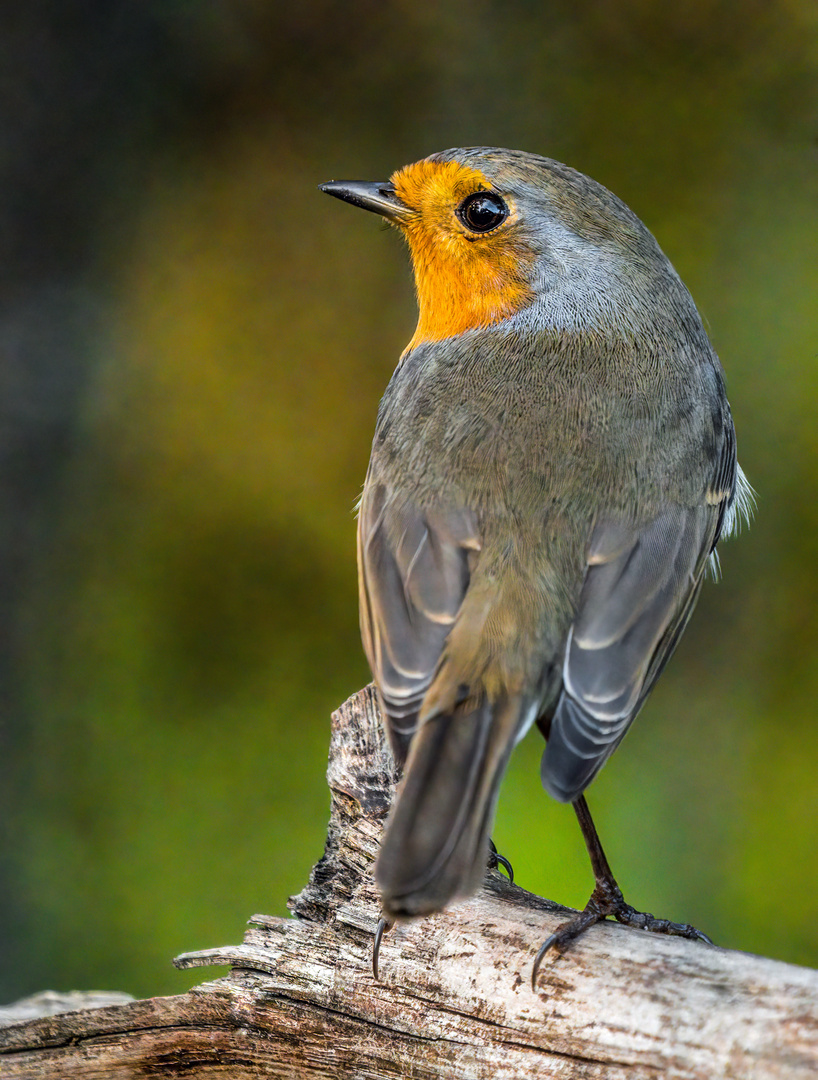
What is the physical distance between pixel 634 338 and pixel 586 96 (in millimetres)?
1782

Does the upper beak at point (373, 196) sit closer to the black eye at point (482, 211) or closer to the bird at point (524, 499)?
the bird at point (524, 499)

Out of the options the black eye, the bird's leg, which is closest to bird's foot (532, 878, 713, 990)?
the bird's leg

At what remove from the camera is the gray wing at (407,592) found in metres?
1.71

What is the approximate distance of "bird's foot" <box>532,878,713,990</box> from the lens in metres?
1.62


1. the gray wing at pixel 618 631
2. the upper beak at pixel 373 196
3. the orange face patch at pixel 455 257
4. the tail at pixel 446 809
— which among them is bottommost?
the tail at pixel 446 809

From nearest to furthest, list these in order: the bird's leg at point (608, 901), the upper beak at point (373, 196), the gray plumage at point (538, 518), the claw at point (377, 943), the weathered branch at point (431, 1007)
Result: the weathered branch at point (431, 1007)
the gray plumage at point (538, 518)
the claw at point (377, 943)
the bird's leg at point (608, 901)
the upper beak at point (373, 196)

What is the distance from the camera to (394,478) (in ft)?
6.75

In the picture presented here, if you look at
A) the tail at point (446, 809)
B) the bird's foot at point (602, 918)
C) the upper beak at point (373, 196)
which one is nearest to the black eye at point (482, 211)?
the upper beak at point (373, 196)

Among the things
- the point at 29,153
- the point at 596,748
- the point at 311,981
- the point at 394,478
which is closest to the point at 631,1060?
the point at 596,748

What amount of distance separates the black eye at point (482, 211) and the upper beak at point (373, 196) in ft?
0.45

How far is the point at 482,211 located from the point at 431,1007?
150 centimetres

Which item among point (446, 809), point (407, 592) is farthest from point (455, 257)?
point (446, 809)

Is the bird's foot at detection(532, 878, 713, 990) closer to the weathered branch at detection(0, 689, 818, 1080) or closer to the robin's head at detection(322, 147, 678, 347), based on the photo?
the weathered branch at detection(0, 689, 818, 1080)

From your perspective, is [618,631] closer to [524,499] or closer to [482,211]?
[524,499]
